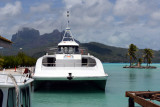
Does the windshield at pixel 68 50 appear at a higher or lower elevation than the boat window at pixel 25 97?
higher

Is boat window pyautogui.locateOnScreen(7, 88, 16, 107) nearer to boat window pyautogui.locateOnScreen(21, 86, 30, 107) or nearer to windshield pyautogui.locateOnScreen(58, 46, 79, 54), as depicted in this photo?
boat window pyautogui.locateOnScreen(21, 86, 30, 107)

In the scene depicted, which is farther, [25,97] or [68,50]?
[68,50]

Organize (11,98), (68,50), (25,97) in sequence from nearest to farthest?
(11,98), (25,97), (68,50)

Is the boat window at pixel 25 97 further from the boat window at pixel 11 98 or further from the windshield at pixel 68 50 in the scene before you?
the windshield at pixel 68 50

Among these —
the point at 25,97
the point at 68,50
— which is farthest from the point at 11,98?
the point at 68,50

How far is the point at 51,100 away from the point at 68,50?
25.9ft

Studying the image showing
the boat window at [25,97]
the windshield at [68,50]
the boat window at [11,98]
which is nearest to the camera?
the boat window at [11,98]

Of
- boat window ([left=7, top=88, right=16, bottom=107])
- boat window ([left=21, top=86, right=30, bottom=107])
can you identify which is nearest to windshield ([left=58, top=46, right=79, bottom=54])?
boat window ([left=21, top=86, right=30, bottom=107])

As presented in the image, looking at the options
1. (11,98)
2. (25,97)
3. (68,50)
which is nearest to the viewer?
(11,98)

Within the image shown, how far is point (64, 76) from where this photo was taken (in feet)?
70.9

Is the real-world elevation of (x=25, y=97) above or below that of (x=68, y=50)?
below

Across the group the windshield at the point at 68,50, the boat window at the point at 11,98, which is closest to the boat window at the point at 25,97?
the boat window at the point at 11,98

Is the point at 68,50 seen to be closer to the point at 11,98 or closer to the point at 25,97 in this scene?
the point at 25,97

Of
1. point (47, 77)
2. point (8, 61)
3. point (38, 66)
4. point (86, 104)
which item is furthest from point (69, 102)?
point (8, 61)
